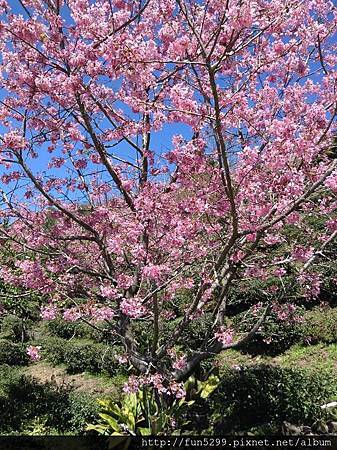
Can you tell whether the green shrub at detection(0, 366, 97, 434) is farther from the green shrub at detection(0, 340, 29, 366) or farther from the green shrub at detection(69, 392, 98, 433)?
the green shrub at detection(0, 340, 29, 366)

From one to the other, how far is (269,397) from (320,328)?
127 inches

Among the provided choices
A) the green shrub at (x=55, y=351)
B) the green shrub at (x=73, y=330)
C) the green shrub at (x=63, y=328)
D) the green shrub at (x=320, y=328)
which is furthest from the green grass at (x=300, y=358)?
the green shrub at (x=63, y=328)

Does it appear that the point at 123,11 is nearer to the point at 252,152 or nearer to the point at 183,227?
the point at 252,152

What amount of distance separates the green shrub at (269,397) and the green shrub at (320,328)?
6.83 ft

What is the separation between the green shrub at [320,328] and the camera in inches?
328

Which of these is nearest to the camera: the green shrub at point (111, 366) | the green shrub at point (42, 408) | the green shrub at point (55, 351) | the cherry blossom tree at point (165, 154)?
the cherry blossom tree at point (165, 154)

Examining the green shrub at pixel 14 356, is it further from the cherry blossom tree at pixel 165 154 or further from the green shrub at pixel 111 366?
the cherry blossom tree at pixel 165 154

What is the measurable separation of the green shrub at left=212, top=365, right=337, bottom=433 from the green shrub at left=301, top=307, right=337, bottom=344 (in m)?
2.08

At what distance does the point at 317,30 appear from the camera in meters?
4.46

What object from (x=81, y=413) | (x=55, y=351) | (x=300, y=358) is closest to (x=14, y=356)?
(x=55, y=351)

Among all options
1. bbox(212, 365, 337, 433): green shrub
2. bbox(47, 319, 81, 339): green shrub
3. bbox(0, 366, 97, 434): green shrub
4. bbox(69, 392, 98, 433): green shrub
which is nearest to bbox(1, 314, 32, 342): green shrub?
bbox(47, 319, 81, 339): green shrub

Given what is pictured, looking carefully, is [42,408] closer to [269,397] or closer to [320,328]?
[269,397]

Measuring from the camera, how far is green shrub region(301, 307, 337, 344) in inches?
328

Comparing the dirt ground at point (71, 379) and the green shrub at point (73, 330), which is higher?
the green shrub at point (73, 330)
